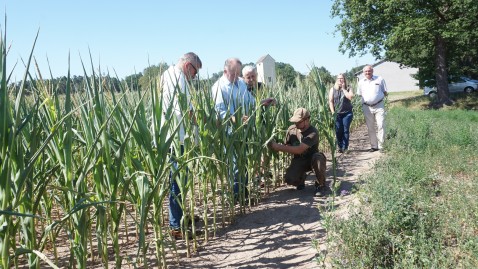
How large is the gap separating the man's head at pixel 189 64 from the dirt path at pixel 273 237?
1.31m

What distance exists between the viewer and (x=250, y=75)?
436 cm

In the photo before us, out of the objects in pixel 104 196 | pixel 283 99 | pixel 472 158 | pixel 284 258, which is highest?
pixel 283 99

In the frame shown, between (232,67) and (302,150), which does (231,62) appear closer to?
(232,67)

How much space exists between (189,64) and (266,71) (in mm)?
2611

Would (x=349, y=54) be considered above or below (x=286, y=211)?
above

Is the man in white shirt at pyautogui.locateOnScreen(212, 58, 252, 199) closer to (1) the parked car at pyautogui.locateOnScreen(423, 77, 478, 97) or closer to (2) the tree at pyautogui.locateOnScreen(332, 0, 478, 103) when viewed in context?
(2) the tree at pyautogui.locateOnScreen(332, 0, 478, 103)

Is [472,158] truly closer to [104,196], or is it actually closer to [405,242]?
[405,242]

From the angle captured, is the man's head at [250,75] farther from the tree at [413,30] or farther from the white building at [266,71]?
the tree at [413,30]

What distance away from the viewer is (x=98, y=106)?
2086 mm

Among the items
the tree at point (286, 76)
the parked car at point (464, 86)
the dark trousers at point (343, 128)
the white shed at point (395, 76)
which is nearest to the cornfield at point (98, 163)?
the tree at point (286, 76)

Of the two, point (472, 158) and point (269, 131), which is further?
point (472, 158)

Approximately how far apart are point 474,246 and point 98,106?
6.89 ft

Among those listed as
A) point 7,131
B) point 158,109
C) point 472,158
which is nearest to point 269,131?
point 158,109

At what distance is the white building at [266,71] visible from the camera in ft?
16.5
